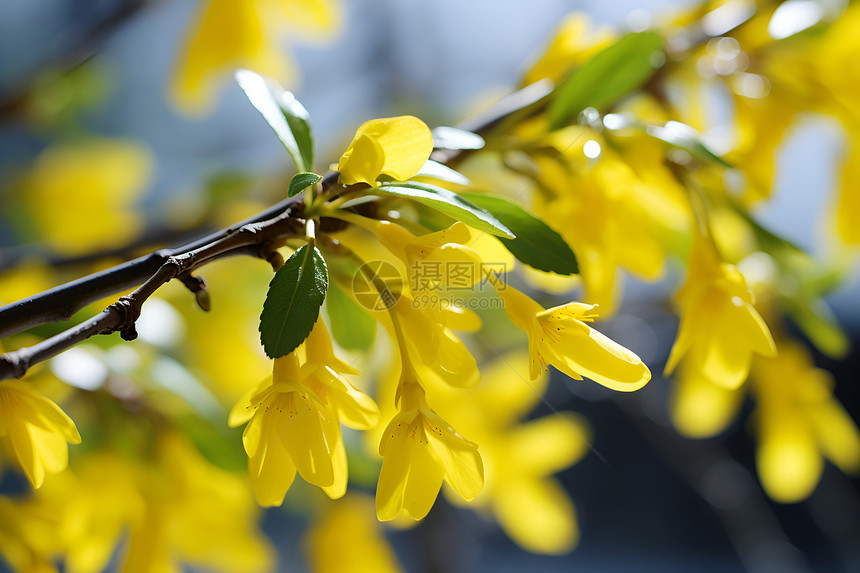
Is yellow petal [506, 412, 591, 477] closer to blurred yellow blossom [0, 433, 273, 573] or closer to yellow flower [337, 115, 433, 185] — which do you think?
blurred yellow blossom [0, 433, 273, 573]

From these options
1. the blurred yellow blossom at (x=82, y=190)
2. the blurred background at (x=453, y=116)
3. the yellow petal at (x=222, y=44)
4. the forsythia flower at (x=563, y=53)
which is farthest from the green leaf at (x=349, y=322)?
the blurred background at (x=453, y=116)

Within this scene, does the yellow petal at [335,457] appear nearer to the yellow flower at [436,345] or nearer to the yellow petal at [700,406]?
the yellow flower at [436,345]

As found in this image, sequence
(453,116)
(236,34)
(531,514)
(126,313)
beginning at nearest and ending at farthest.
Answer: (126,313) → (236,34) → (531,514) → (453,116)

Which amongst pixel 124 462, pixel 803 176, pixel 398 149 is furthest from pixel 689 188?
pixel 803 176

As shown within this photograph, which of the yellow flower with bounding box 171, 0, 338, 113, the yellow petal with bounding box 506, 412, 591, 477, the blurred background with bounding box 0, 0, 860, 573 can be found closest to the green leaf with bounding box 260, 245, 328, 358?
the yellow flower with bounding box 171, 0, 338, 113

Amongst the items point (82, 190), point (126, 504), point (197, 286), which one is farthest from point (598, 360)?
point (82, 190)

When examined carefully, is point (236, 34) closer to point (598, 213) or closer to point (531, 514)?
point (598, 213)

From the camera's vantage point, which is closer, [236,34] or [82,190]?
[236,34]
